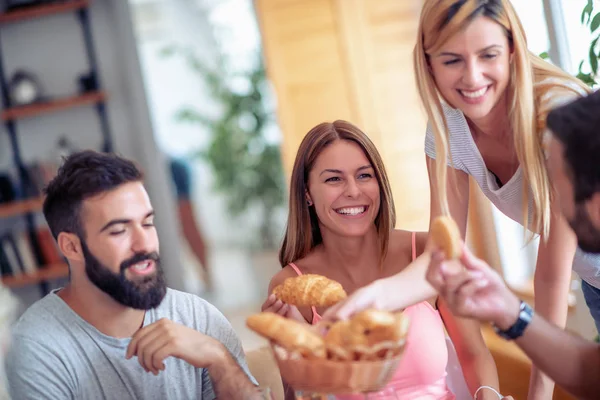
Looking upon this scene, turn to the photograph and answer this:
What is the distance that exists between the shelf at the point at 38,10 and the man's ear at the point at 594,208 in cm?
462

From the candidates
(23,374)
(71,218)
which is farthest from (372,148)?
(23,374)

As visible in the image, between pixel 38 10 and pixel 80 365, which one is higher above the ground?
→ pixel 38 10

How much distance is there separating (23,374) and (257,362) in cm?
62

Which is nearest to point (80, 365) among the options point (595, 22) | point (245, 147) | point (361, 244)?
point (361, 244)

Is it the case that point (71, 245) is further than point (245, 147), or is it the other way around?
point (245, 147)

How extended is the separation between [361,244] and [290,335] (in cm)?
77

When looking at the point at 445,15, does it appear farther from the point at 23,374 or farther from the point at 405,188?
the point at 405,188

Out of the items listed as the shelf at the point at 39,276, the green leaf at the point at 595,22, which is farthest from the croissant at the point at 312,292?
the shelf at the point at 39,276

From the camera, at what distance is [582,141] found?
1173mm

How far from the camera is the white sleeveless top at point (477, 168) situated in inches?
67.7

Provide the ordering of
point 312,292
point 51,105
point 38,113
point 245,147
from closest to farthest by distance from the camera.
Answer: point 312,292
point 51,105
point 38,113
point 245,147

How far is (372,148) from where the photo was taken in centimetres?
184

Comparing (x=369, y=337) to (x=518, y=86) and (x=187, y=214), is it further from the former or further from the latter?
(x=187, y=214)

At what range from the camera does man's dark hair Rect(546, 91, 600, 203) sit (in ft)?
3.82
